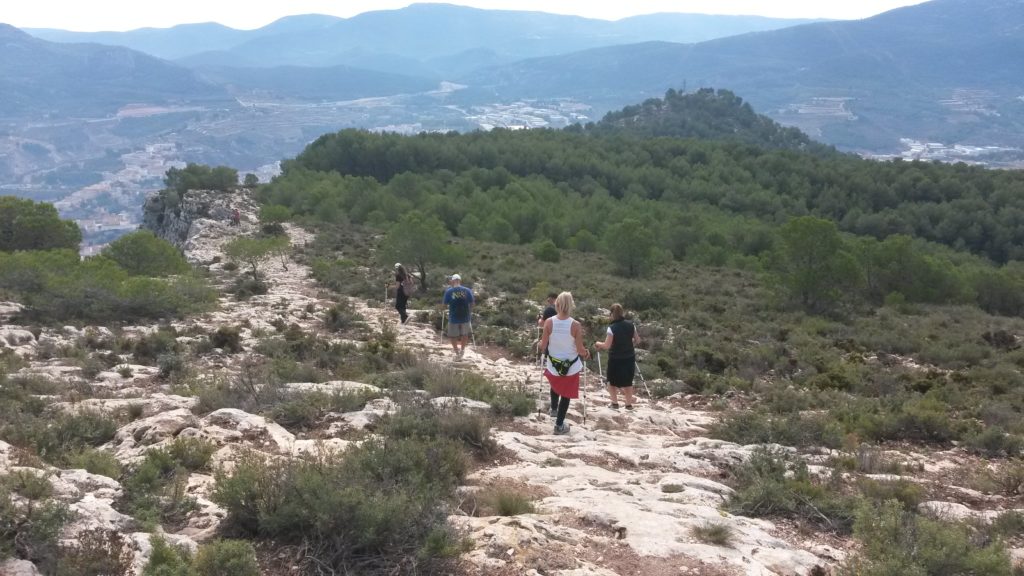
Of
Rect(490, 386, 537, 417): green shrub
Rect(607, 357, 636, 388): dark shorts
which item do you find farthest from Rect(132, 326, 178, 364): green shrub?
Rect(607, 357, 636, 388): dark shorts

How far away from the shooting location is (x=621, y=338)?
10.4 m

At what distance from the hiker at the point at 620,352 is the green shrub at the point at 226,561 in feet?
20.8

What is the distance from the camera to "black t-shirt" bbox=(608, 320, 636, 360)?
10.4 metres

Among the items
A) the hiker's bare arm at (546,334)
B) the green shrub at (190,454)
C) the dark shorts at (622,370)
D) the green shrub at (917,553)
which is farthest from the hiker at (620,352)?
the green shrub at (190,454)

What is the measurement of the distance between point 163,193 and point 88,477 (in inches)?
2563

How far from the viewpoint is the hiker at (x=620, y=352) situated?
10367mm

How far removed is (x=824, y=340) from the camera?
19.4 m

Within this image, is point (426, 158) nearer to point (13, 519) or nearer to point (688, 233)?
point (688, 233)

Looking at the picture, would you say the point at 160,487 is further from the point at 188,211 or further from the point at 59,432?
the point at 188,211

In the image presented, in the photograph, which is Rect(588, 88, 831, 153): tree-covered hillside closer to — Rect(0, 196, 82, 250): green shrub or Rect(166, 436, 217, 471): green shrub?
Rect(0, 196, 82, 250): green shrub

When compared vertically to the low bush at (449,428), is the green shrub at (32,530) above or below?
above

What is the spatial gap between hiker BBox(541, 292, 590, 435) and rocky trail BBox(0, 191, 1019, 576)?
551mm

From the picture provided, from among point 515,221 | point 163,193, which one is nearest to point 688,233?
point 515,221

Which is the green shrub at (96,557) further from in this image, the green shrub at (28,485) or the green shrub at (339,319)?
the green shrub at (339,319)
